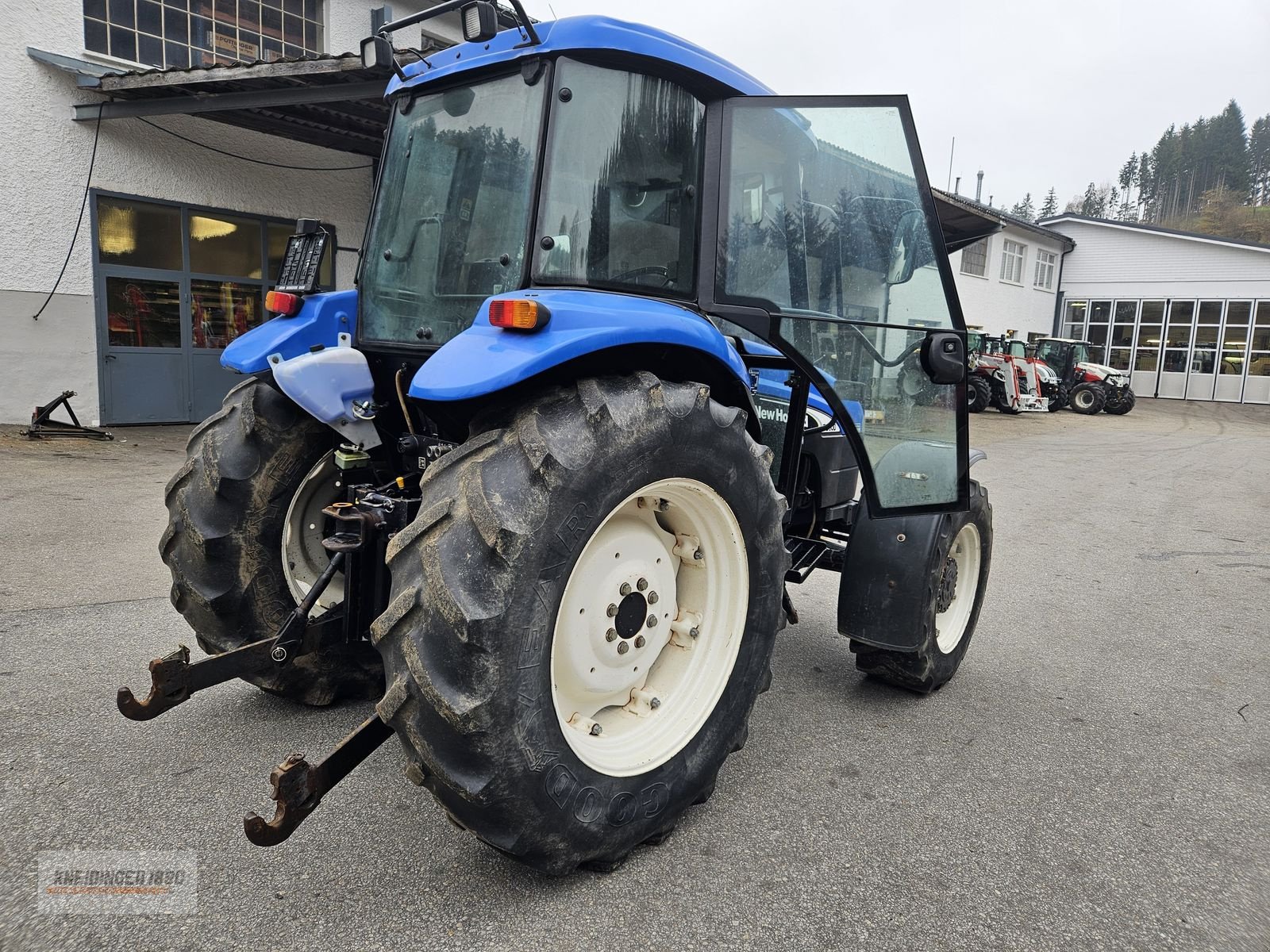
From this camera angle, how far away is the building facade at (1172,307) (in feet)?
95.7

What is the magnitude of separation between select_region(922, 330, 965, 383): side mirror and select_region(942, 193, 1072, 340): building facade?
2454 centimetres

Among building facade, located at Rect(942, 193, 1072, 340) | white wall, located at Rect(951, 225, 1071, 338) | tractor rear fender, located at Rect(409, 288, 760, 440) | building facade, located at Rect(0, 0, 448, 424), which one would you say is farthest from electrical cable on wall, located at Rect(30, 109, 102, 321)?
white wall, located at Rect(951, 225, 1071, 338)

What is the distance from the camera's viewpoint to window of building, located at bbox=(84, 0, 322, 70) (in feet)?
33.5

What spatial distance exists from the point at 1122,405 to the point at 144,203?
23.3 m

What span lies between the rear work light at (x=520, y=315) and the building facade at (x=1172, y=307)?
113 feet

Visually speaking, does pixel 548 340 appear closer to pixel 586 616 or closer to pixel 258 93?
pixel 586 616

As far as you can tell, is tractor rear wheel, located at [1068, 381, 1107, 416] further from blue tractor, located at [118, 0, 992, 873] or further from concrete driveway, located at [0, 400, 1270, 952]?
blue tractor, located at [118, 0, 992, 873]

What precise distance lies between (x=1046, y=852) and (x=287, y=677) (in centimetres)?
258

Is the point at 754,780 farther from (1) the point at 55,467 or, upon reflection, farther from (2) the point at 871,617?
(1) the point at 55,467

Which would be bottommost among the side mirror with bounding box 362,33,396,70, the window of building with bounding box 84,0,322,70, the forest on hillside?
the side mirror with bounding box 362,33,396,70

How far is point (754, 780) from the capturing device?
2.88 metres

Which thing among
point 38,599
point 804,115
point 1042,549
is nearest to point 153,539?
point 38,599

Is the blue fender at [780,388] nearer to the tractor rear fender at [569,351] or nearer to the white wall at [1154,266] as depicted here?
the tractor rear fender at [569,351]

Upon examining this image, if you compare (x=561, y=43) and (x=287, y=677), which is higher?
(x=561, y=43)
